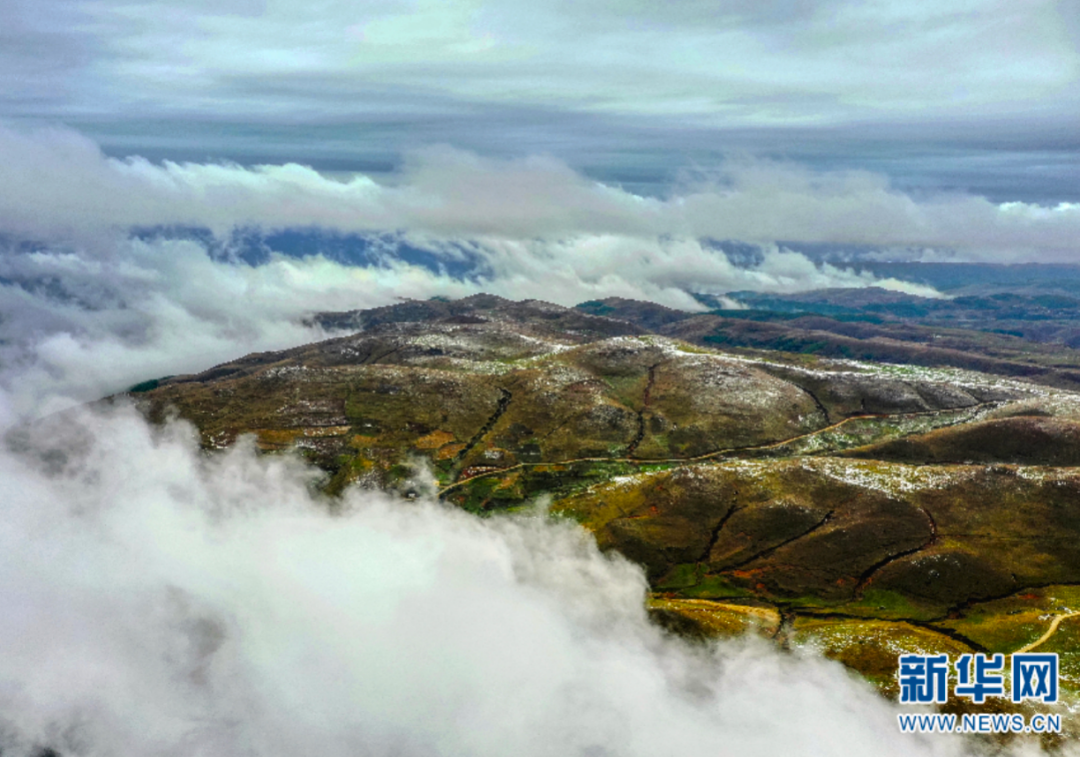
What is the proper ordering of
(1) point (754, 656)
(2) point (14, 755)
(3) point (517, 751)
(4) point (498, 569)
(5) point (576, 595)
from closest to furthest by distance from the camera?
(3) point (517, 751) → (1) point (754, 656) → (2) point (14, 755) → (5) point (576, 595) → (4) point (498, 569)

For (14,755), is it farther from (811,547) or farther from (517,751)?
(811,547)

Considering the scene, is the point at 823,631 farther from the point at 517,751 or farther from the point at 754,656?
the point at 517,751

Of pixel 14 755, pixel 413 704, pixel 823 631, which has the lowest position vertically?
pixel 14 755

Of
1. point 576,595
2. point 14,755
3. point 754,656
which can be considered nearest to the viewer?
point 754,656

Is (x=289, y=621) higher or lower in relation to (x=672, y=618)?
lower

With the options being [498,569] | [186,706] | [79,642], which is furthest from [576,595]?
[79,642]

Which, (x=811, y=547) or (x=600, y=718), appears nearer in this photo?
(x=600, y=718)

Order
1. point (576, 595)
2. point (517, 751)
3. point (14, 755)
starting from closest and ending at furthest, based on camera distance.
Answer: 1. point (517, 751)
2. point (14, 755)
3. point (576, 595)

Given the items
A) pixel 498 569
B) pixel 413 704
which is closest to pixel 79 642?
pixel 413 704

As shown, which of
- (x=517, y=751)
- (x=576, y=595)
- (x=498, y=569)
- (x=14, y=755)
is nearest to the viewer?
(x=517, y=751)
